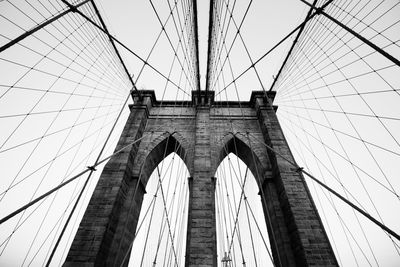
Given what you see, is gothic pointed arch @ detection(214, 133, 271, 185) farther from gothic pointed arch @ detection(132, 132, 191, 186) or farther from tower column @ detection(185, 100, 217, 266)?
Result: gothic pointed arch @ detection(132, 132, 191, 186)

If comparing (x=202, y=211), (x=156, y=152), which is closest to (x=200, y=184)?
(x=202, y=211)

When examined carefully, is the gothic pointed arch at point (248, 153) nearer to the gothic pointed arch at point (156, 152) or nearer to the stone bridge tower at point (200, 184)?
Answer: the stone bridge tower at point (200, 184)

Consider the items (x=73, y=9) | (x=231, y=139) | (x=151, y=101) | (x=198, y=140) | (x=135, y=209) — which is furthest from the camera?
(x=151, y=101)

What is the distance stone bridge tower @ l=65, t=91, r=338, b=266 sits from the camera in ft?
15.8

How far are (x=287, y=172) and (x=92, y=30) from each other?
8135 millimetres

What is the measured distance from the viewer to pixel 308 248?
469cm

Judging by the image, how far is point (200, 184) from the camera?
20.2 feet

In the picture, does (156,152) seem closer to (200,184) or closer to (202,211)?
(200,184)

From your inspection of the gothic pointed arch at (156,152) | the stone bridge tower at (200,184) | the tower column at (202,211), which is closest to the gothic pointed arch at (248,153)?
the stone bridge tower at (200,184)

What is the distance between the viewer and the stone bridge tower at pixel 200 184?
4828 mm

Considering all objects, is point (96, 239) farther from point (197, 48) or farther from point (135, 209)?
point (197, 48)

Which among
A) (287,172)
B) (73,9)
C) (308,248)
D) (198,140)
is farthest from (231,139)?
(73,9)

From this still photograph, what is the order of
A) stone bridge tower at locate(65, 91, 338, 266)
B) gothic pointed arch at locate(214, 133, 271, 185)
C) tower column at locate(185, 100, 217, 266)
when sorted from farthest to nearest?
gothic pointed arch at locate(214, 133, 271, 185) < stone bridge tower at locate(65, 91, 338, 266) < tower column at locate(185, 100, 217, 266)

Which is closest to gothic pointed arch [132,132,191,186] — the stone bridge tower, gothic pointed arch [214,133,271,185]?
the stone bridge tower
